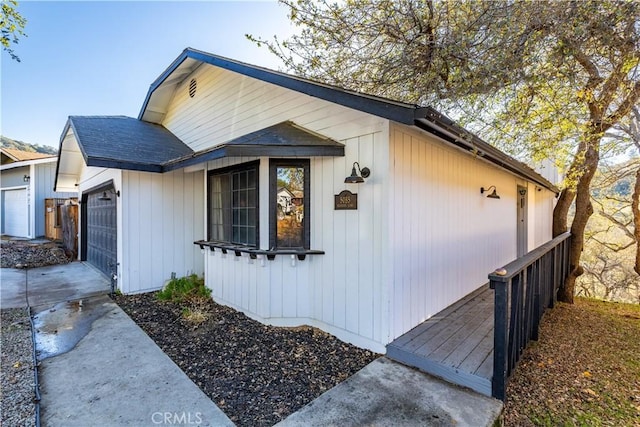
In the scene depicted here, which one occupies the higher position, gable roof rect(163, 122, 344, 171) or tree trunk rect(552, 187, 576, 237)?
gable roof rect(163, 122, 344, 171)

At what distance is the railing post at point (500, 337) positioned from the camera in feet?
8.44

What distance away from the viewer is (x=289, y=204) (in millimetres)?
4277

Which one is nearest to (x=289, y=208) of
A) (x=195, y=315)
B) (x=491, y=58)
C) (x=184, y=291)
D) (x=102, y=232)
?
(x=195, y=315)

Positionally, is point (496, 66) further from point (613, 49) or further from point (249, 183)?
point (249, 183)

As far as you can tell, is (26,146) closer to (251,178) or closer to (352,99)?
(251,178)

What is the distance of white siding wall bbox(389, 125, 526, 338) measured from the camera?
359 cm

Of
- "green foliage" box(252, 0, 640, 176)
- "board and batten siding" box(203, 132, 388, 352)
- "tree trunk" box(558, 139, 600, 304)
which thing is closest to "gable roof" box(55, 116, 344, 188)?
"board and batten siding" box(203, 132, 388, 352)

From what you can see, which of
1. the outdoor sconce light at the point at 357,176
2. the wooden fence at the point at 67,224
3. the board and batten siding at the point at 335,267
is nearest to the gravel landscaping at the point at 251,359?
the board and batten siding at the point at 335,267

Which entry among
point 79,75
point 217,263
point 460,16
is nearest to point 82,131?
point 217,263

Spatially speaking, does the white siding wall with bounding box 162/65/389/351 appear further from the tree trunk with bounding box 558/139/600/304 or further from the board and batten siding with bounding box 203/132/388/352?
the tree trunk with bounding box 558/139/600/304

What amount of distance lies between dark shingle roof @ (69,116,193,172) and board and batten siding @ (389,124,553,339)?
194 inches

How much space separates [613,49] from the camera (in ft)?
13.3

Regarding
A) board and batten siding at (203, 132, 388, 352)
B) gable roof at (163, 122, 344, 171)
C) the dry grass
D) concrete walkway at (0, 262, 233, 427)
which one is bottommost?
the dry grass

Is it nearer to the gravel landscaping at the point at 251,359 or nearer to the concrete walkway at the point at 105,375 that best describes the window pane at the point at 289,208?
the gravel landscaping at the point at 251,359
